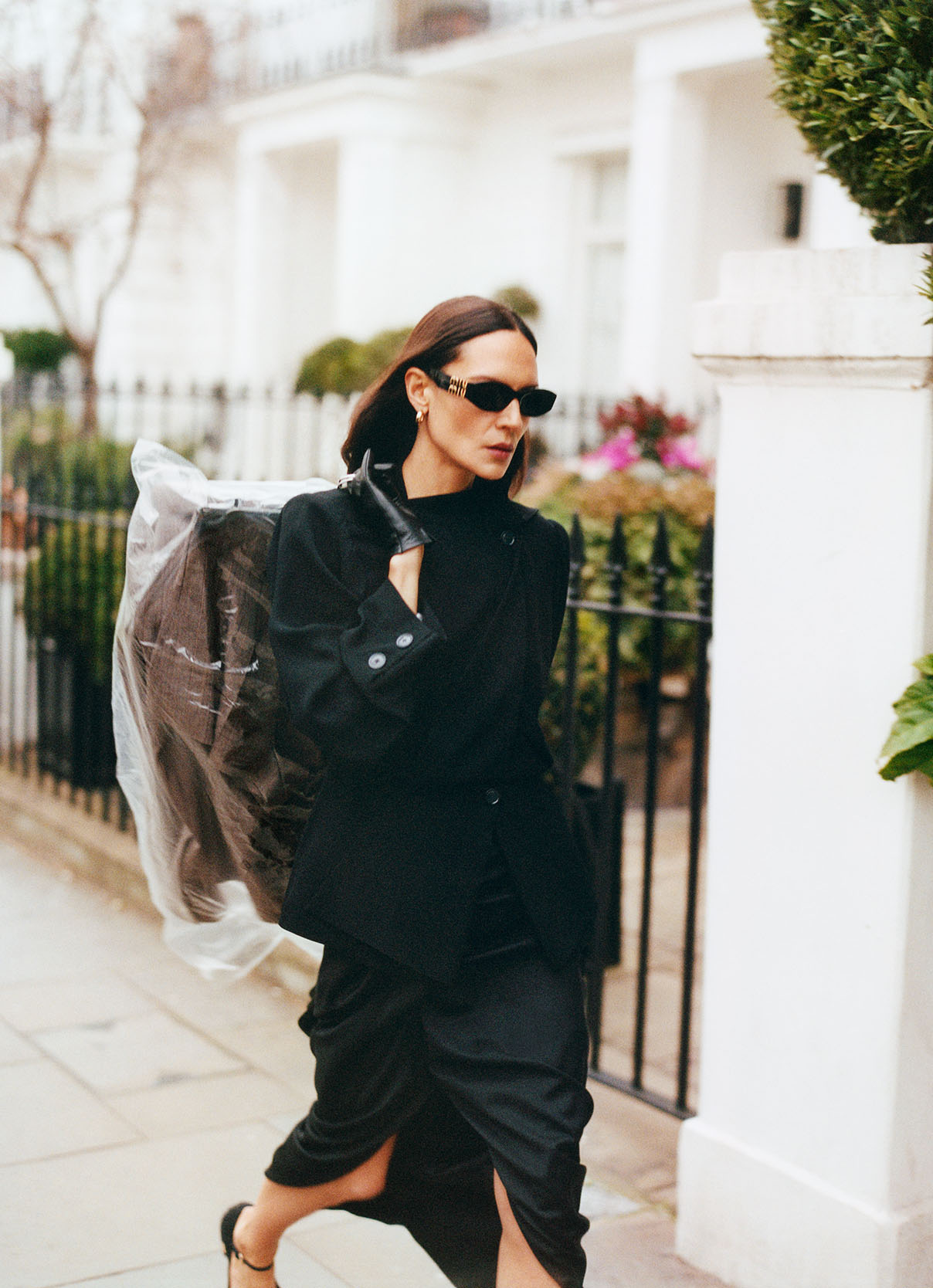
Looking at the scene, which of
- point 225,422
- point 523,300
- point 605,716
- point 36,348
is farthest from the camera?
point 36,348

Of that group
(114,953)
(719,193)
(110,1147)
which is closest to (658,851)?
(114,953)

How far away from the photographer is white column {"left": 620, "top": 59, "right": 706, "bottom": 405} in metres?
12.3

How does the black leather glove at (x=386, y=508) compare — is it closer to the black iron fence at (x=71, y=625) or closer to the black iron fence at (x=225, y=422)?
the black iron fence at (x=225, y=422)

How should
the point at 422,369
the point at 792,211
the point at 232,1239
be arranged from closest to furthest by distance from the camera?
Answer: the point at 422,369 < the point at 232,1239 < the point at 792,211

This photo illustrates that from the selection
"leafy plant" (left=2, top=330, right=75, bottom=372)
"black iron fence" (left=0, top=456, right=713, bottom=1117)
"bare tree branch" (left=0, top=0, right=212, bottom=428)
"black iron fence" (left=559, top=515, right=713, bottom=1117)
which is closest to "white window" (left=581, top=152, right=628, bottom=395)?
"bare tree branch" (left=0, top=0, right=212, bottom=428)

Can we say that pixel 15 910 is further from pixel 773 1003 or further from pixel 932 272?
pixel 932 272

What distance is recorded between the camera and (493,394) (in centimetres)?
230

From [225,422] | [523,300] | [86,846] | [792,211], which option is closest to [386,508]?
[86,846]

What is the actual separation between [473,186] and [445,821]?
1484 centimetres

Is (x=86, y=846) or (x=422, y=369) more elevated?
(x=422, y=369)

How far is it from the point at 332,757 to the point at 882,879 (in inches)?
43.5

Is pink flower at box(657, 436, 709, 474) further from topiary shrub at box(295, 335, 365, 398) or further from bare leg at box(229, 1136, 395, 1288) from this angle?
topiary shrub at box(295, 335, 365, 398)

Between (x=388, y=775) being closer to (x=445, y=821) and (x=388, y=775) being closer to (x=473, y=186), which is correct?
(x=445, y=821)

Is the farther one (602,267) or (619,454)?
(602,267)
